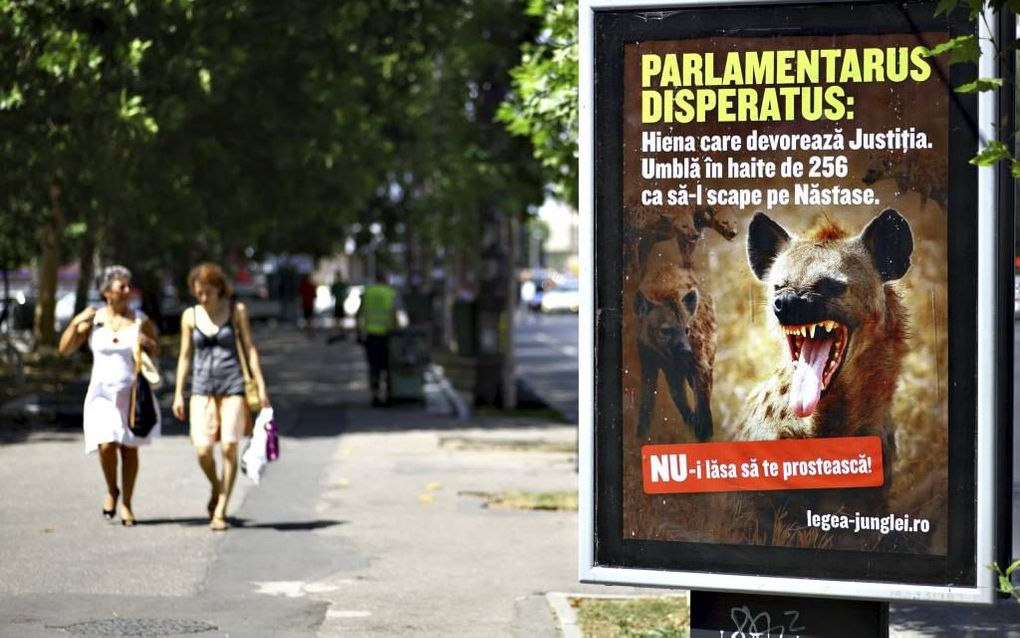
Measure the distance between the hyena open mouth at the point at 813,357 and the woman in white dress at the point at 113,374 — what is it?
655 cm

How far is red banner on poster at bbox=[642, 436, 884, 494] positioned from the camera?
612cm

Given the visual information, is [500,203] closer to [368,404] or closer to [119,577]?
[368,404]

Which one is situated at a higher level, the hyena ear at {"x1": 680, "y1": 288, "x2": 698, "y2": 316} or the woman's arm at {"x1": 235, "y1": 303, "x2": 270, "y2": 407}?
the hyena ear at {"x1": 680, "y1": 288, "x2": 698, "y2": 316}

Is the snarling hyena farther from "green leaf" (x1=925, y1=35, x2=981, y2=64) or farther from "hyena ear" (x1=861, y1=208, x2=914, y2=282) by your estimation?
"green leaf" (x1=925, y1=35, x2=981, y2=64)

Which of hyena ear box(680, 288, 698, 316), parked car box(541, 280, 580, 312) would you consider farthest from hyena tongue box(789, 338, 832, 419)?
parked car box(541, 280, 580, 312)

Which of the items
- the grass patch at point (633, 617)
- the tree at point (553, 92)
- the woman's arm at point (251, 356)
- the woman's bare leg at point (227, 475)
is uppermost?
the tree at point (553, 92)

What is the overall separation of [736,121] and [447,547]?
233 inches

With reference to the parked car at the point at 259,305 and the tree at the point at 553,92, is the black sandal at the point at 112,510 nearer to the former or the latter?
the tree at the point at 553,92

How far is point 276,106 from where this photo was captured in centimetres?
2400

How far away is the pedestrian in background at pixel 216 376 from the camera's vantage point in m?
11.8

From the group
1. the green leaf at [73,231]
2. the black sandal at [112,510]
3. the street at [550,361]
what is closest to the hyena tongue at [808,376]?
the black sandal at [112,510]

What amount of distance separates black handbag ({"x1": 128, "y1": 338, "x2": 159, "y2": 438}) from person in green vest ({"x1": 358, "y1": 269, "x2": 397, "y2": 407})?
40.0 ft

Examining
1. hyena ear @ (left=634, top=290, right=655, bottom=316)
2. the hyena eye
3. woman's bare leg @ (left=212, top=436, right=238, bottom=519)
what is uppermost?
the hyena eye

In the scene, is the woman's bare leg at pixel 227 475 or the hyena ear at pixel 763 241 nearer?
the hyena ear at pixel 763 241
